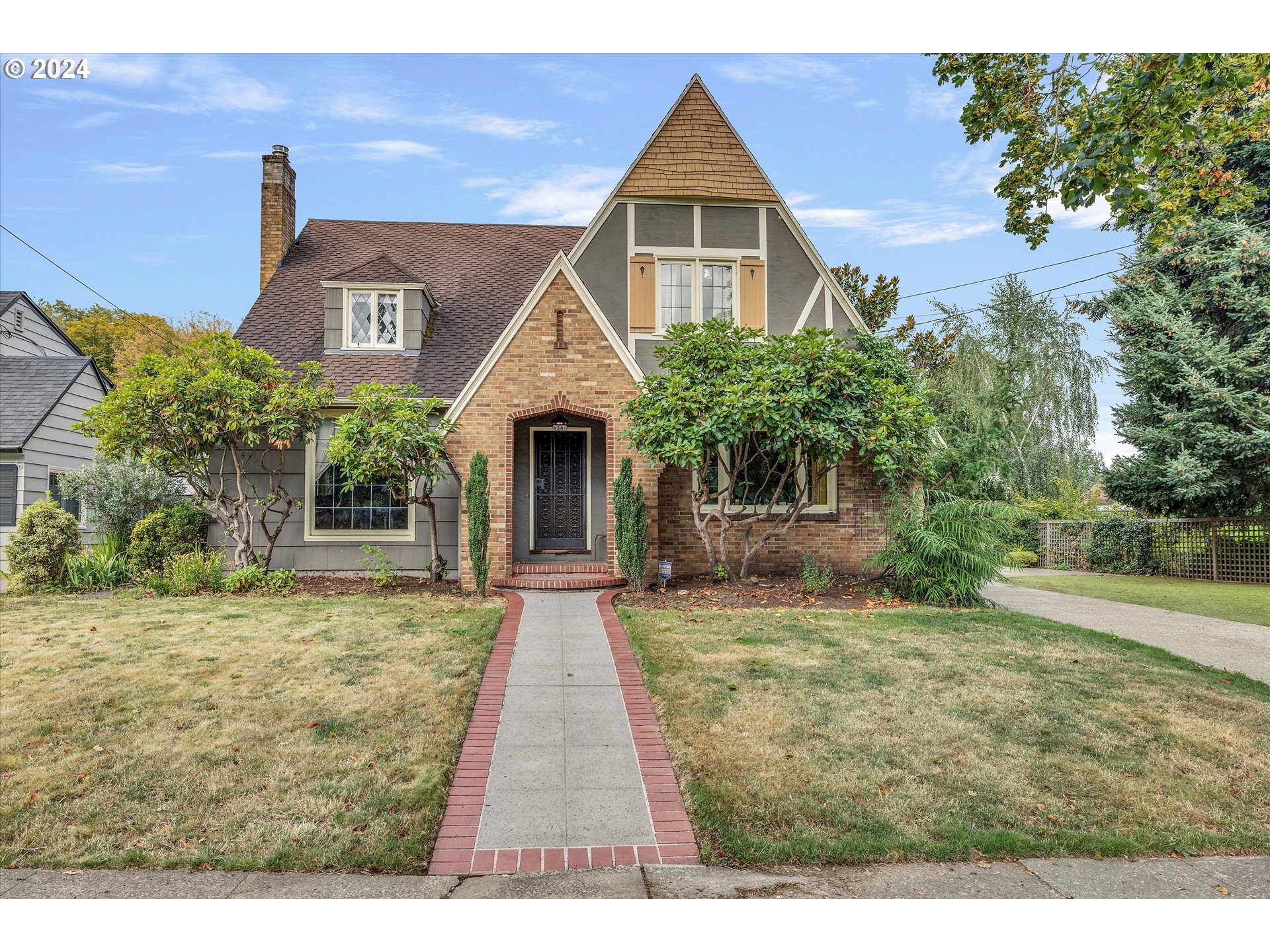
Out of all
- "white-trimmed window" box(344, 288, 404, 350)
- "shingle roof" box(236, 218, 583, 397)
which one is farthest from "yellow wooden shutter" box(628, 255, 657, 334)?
"white-trimmed window" box(344, 288, 404, 350)

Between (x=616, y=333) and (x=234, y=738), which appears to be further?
(x=616, y=333)

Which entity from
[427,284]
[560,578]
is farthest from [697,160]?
[560,578]

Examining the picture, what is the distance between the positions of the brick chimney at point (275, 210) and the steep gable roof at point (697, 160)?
7.70 m

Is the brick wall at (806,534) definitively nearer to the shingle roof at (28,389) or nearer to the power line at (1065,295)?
the power line at (1065,295)

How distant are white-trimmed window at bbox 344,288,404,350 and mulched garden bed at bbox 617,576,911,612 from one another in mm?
6980

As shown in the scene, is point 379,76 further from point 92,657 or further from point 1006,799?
point 1006,799

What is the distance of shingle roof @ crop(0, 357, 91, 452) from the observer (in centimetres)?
1434

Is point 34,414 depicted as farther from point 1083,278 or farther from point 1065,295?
point 1065,295

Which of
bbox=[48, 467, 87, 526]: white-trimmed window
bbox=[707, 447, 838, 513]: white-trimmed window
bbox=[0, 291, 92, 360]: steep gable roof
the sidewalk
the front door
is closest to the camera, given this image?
the sidewalk

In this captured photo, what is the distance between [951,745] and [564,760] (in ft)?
8.85

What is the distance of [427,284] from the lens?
15258 millimetres

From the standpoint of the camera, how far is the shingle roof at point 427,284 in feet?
44.2

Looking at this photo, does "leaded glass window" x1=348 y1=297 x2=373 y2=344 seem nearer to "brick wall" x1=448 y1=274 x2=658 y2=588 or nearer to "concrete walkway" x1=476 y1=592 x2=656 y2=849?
"brick wall" x1=448 y1=274 x2=658 y2=588

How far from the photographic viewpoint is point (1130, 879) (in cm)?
356
